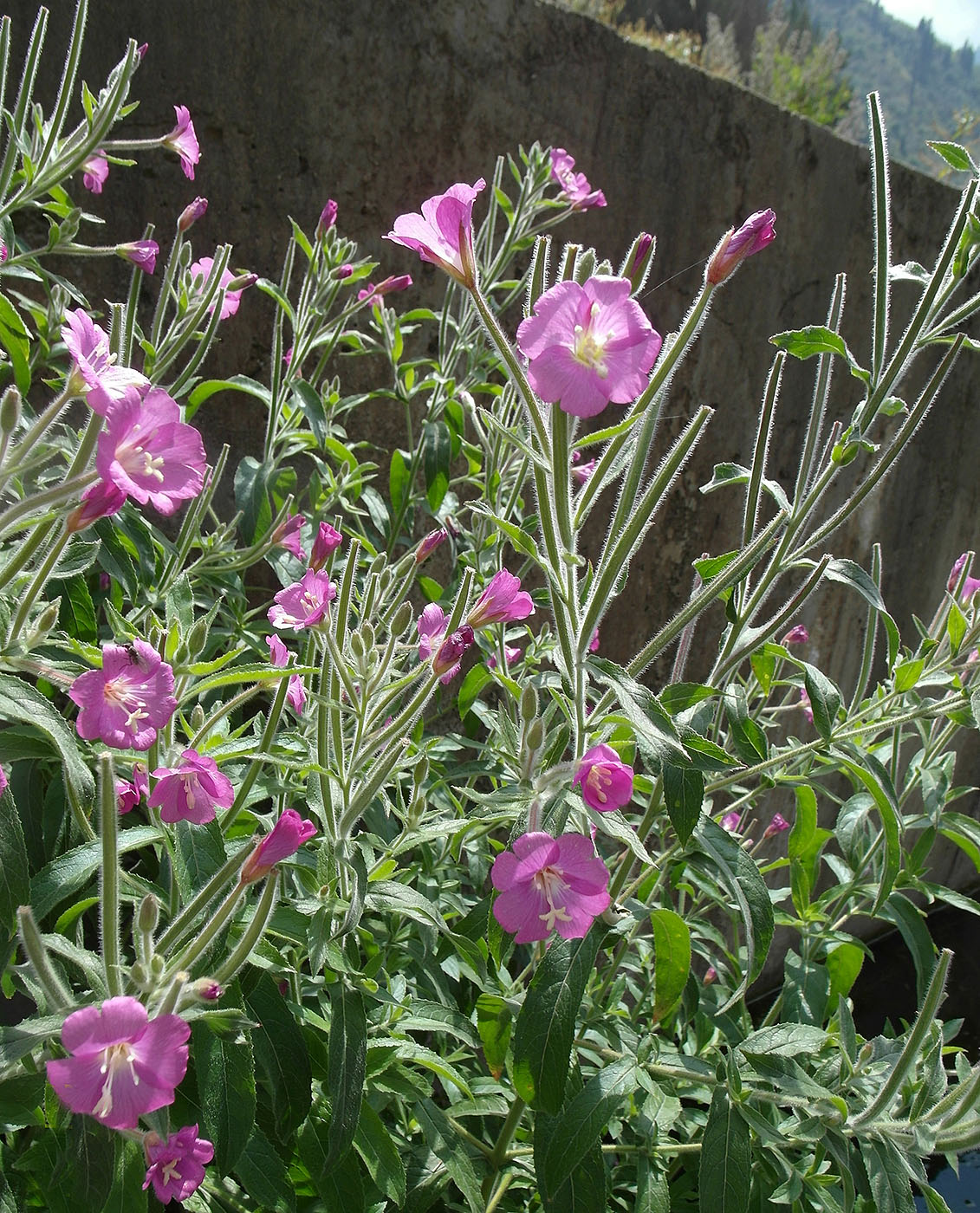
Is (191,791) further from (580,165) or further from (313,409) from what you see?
(580,165)

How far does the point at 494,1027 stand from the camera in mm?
1591

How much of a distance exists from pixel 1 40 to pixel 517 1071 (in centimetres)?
186

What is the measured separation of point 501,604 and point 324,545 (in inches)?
10.7

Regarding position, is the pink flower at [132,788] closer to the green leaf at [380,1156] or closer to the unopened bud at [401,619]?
the unopened bud at [401,619]

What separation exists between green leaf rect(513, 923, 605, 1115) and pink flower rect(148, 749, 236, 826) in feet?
1.53

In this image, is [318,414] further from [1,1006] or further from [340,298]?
[1,1006]

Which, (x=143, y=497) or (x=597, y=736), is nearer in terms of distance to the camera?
(x=143, y=497)

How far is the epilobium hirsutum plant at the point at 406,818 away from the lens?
3.34 feet

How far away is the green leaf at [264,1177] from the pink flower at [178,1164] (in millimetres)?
69

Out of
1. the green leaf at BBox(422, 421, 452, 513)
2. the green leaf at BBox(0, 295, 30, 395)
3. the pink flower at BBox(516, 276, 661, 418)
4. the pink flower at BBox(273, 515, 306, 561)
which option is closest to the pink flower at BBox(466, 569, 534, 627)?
the pink flower at BBox(516, 276, 661, 418)

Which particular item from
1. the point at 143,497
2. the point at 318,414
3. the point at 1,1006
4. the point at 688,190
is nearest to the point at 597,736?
the point at 143,497

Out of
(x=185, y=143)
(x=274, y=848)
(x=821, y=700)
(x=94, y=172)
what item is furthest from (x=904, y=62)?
(x=274, y=848)

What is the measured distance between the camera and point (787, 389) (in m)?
3.94

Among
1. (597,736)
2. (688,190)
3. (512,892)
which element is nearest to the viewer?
(512,892)
